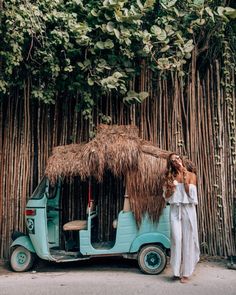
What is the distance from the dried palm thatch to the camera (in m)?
5.92

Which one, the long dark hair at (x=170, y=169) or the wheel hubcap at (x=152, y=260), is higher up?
the long dark hair at (x=170, y=169)

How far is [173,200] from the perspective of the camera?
566 centimetres

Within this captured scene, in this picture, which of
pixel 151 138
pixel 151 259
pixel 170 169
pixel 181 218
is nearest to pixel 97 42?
pixel 151 138

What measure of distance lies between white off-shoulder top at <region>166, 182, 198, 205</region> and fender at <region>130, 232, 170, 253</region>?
0.60 m

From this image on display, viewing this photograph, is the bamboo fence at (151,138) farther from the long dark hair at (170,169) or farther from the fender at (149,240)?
the long dark hair at (170,169)

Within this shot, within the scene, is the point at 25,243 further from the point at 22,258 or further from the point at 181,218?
the point at 181,218

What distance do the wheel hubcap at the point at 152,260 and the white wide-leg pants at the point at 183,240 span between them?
1.21 feet

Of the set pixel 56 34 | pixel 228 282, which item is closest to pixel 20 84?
pixel 56 34

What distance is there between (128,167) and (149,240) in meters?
1.11

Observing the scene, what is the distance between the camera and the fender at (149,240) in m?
5.90

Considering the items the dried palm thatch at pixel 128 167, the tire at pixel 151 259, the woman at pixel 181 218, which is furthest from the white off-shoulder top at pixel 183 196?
the tire at pixel 151 259

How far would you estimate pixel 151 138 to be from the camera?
23.9 ft

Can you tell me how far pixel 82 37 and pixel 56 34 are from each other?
1.35 feet

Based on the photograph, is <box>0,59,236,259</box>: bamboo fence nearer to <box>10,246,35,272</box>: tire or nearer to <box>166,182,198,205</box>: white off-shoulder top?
<box>10,246,35,272</box>: tire
